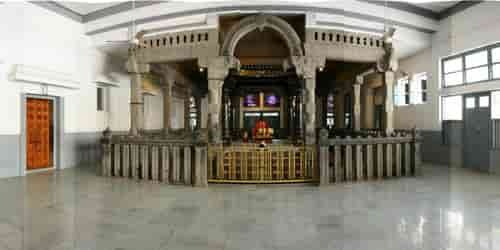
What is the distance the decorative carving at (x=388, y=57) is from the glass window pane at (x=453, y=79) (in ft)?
11.3

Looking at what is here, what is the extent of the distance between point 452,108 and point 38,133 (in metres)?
14.5

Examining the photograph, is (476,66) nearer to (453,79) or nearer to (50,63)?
(453,79)

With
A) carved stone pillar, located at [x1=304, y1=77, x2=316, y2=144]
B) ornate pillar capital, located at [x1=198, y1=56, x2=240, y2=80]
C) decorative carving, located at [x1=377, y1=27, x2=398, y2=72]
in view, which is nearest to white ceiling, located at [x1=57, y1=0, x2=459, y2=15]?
Answer: decorative carving, located at [x1=377, y1=27, x2=398, y2=72]

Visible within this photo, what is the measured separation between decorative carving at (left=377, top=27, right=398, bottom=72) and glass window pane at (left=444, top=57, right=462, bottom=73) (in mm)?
3502

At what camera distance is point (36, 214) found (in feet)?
13.5

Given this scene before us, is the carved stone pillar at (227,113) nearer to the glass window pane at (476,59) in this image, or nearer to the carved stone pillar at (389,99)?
the carved stone pillar at (389,99)

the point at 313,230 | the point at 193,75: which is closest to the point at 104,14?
the point at 193,75

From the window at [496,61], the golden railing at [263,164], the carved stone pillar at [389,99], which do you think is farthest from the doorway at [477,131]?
the golden railing at [263,164]

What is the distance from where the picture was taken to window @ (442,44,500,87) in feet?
25.6

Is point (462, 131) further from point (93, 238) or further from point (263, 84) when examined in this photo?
point (93, 238)

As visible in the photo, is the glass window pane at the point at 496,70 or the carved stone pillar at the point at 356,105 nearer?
the glass window pane at the point at 496,70

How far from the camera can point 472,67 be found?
8461mm

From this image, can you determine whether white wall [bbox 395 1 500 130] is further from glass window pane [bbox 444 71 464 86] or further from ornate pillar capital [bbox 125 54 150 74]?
ornate pillar capital [bbox 125 54 150 74]

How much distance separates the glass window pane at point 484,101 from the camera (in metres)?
7.91
